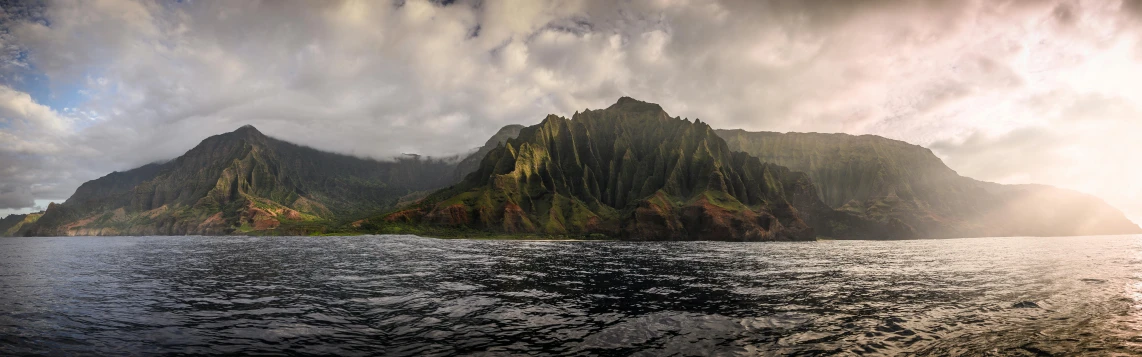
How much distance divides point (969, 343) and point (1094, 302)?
26006 millimetres

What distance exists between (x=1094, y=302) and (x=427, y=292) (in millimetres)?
56019

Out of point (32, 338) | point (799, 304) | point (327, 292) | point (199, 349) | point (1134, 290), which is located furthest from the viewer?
point (1134, 290)

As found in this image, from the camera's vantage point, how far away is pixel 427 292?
4050 centimetres

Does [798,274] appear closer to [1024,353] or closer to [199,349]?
[1024,353]

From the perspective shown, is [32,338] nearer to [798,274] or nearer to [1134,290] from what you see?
[798,274]

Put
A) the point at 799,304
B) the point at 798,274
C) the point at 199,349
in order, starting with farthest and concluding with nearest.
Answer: the point at 798,274
the point at 799,304
the point at 199,349

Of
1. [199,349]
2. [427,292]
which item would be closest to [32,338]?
[199,349]

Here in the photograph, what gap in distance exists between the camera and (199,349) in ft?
70.9

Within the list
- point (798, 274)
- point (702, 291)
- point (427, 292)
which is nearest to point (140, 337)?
point (427, 292)

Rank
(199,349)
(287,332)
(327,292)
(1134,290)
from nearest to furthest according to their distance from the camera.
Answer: (199,349), (287,332), (327,292), (1134,290)

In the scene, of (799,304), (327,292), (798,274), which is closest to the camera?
(799,304)

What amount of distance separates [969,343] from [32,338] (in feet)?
161

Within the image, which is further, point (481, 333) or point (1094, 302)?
point (1094, 302)

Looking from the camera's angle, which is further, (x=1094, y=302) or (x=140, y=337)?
(x=1094, y=302)
